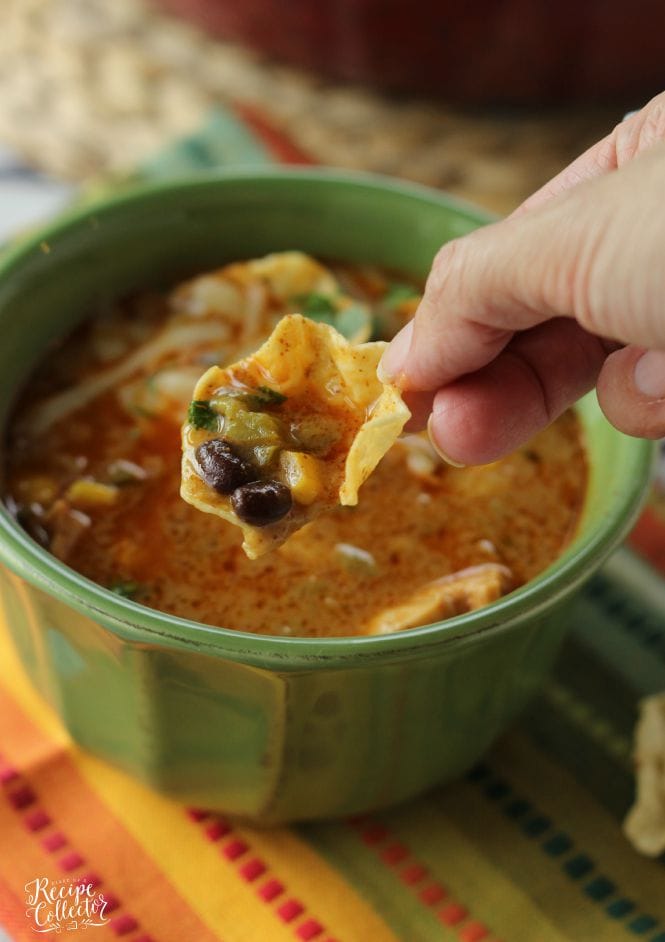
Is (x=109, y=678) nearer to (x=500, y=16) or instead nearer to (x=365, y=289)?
(x=365, y=289)

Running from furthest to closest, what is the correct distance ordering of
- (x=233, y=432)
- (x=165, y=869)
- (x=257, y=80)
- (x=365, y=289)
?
(x=257, y=80) < (x=365, y=289) < (x=165, y=869) < (x=233, y=432)

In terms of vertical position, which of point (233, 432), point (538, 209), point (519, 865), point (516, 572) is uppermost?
point (538, 209)

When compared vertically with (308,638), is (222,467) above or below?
above

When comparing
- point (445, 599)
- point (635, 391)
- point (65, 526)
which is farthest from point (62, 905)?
point (635, 391)

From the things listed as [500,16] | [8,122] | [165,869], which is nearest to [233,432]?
[165,869]

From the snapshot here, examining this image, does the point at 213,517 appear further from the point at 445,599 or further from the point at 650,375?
the point at 650,375

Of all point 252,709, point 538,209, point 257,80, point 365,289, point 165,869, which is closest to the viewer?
point 538,209
